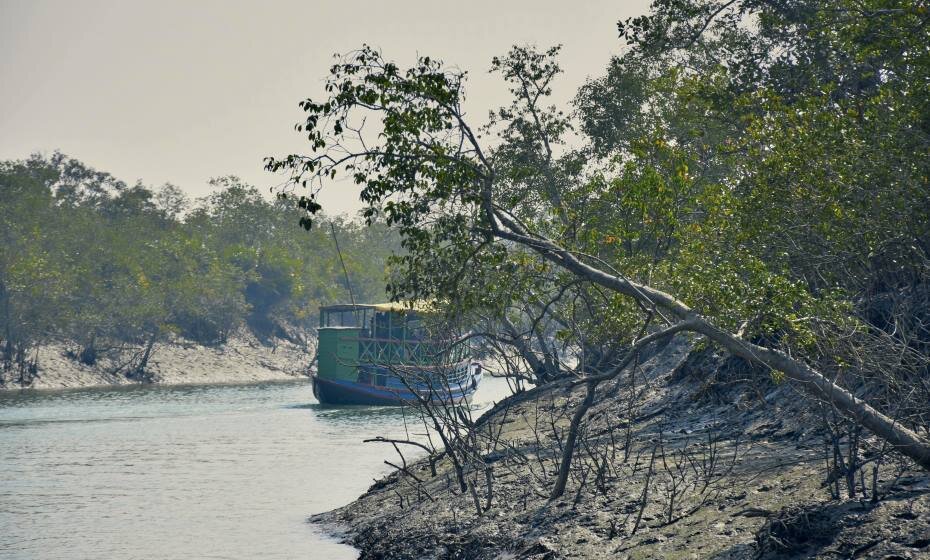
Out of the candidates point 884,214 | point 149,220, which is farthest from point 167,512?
point 149,220

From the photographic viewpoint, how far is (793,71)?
23.4 meters

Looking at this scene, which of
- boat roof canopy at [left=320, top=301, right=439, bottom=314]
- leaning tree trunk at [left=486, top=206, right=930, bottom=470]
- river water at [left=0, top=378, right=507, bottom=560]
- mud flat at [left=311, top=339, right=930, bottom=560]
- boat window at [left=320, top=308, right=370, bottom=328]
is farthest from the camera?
boat window at [left=320, top=308, right=370, bottom=328]

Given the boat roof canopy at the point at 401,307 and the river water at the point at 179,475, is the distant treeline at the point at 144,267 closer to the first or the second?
the river water at the point at 179,475

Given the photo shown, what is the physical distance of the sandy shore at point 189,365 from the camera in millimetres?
62562

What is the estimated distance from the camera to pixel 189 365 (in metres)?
72.7

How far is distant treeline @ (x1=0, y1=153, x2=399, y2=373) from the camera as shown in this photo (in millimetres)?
63219

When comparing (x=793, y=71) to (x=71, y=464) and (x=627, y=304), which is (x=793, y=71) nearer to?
(x=627, y=304)

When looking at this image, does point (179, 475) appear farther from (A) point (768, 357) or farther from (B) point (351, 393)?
(B) point (351, 393)

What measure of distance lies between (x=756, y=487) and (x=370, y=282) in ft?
335

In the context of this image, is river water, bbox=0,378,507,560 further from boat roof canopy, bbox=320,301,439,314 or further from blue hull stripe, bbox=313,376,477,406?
boat roof canopy, bbox=320,301,439,314

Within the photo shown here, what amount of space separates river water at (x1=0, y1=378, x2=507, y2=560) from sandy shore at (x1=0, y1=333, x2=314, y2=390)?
1295cm

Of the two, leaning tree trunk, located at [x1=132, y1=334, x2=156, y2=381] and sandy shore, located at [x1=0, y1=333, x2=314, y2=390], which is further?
leaning tree trunk, located at [x1=132, y1=334, x2=156, y2=381]

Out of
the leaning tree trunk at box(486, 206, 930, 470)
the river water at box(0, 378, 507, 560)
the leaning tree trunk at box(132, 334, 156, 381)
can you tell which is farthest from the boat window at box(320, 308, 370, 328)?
the leaning tree trunk at box(486, 206, 930, 470)

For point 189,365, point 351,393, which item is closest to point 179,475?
point 351,393
